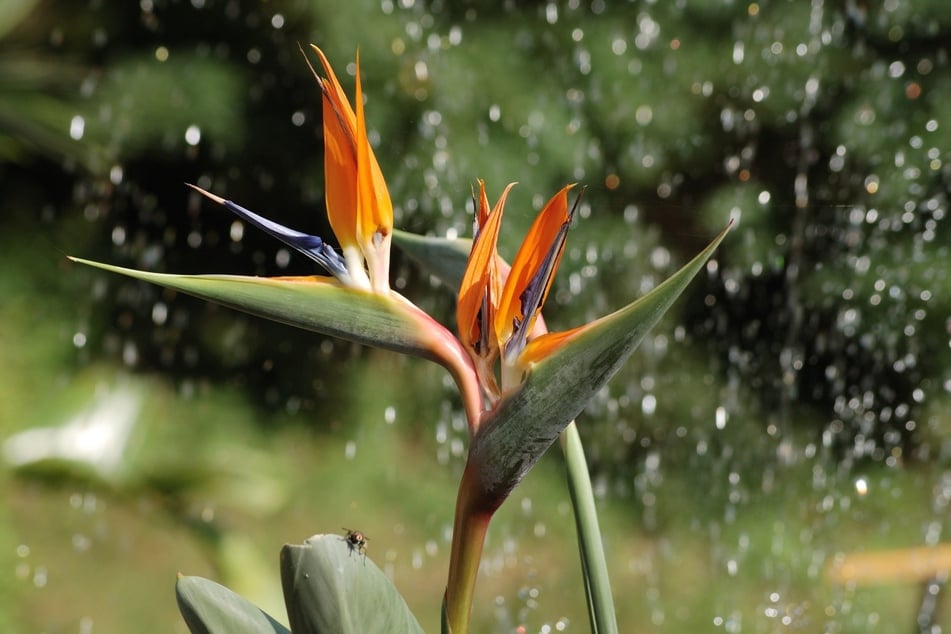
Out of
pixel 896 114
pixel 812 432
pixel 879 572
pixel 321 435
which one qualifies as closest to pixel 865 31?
pixel 896 114

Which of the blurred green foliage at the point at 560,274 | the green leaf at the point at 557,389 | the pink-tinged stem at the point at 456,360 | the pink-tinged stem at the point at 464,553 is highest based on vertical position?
the blurred green foliage at the point at 560,274

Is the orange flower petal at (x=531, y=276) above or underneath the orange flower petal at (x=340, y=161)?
underneath

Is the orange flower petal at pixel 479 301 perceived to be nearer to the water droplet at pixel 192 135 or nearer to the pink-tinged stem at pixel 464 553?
the pink-tinged stem at pixel 464 553

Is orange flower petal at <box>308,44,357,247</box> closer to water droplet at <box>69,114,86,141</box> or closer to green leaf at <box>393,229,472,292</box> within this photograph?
green leaf at <box>393,229,472,292</box>

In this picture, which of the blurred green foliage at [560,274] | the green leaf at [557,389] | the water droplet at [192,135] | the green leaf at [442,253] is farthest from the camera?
the water droplet at [192,135]

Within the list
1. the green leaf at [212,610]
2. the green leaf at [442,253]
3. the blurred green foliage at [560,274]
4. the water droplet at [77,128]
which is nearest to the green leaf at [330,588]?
the green leaf at [212,610]

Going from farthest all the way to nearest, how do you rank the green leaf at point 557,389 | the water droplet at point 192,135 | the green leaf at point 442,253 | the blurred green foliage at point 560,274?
the water droplet at point 192,135 → the blurred green foliage at point 560,274 → the green leaf at point 442,253 → the green leaf at point 557,389

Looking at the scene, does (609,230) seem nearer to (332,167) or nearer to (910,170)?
(910,170)
